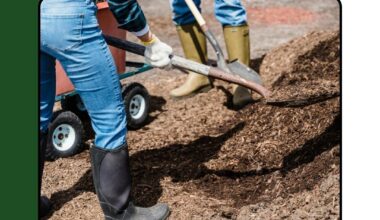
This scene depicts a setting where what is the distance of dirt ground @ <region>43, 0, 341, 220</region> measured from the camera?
14.9 ft

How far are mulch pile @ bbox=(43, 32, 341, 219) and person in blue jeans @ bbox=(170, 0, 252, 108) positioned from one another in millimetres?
94

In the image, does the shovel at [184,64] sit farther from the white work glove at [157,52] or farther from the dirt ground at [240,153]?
the dirt ground at [240,153]

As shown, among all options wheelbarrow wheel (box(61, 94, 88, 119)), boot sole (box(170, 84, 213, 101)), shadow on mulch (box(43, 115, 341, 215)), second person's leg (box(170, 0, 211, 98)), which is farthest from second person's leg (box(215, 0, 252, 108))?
wheelbarrow wheel (box(61, 94, 88, 119))

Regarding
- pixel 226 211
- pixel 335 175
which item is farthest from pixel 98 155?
pixel 335 175

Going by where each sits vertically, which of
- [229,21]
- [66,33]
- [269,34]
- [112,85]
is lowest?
[269,34]

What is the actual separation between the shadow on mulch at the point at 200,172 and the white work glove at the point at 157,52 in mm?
753

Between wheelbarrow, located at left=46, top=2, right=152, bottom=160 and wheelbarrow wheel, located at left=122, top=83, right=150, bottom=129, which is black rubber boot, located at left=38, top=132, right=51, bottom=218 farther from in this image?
wheelbarrow wheel, located at left=122, top=83, right=150, bottom=129

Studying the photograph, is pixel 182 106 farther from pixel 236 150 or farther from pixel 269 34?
pixel 269 34

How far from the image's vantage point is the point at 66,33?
3840 millimetres

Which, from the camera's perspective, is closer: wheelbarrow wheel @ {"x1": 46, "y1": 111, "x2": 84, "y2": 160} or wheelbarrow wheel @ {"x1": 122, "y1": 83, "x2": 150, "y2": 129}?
wheelbarrow wheel @ {"x1": 46, "y1": 111, "x2": 84, "y2": 160}

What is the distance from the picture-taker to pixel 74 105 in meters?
5.66

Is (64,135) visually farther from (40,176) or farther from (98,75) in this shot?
(98,75)

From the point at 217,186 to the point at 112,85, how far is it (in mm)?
1169

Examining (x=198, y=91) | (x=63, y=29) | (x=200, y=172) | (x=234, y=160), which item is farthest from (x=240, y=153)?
(x=63, y=29)
